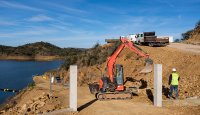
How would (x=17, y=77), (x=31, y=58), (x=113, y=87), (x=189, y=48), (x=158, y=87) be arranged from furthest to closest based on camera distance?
1. (x=31, y=58)
2. (x=17, y=77)
3. (x=189, y=48)
4. (x=113, y=87)
5. (x=158, y=87)

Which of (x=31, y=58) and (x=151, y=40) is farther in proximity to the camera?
(x=31, y=58)

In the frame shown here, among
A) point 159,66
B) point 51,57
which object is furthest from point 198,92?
point 51,57

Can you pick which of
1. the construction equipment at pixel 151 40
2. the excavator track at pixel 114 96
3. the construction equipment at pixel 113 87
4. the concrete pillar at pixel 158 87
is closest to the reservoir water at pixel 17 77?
the construction equipment at pixel 151 40

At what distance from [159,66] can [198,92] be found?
402 cm

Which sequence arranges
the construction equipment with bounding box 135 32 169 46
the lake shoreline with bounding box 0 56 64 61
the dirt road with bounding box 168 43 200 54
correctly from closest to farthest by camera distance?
the dirt road with bounding box 168 43 200 54 → the construction equipment with bounding box 135 32 169 46 → the lake shoreline with bounding box 0 56 64 61

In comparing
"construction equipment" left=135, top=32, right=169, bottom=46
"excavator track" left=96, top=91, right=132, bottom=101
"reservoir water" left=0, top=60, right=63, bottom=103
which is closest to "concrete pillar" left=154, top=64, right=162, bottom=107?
"excavator track" left=96, top=91, right=132, bottom=101

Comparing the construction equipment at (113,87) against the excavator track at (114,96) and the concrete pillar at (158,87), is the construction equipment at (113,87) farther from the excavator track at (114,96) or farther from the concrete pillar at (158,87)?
the concrete pillar at (158,87)

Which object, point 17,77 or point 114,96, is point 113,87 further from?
point 17,77

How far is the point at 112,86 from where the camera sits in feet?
64.9

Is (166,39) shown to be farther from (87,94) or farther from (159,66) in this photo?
(159,66)

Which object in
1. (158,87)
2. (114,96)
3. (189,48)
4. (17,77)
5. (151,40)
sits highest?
(151,40)

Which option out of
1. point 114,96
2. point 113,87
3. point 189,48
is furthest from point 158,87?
point 189,48

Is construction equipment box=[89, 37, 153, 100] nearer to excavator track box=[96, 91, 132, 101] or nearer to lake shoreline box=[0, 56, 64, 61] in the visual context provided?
excavator track box=[96, 91, 132, 101]

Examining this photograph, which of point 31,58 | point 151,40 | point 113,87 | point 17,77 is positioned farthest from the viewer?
point 31,58
